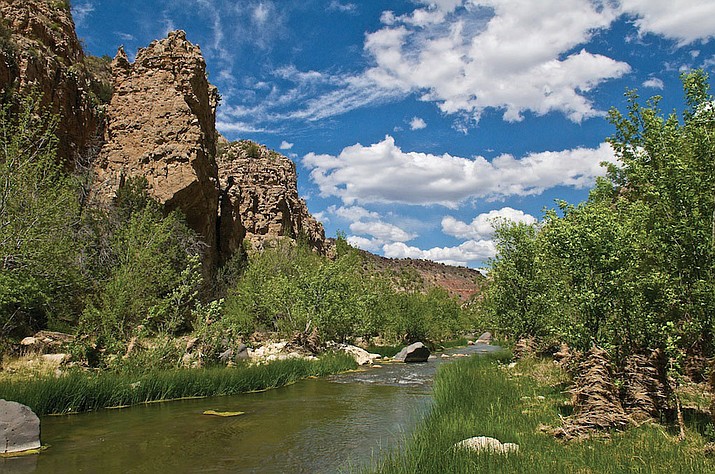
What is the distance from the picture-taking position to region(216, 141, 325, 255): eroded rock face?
182 feet

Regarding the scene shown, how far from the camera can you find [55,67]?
1273 inches

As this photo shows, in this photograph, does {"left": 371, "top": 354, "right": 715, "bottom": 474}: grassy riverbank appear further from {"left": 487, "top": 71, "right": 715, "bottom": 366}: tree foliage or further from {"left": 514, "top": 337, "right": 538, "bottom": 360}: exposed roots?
{"left": 514, "top": 337, "right": 538, "bottom": 360}: exposed roots

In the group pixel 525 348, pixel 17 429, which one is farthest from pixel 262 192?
pixel 17 429

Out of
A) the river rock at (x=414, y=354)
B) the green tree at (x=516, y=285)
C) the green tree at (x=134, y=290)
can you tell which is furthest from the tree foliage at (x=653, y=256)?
the river rock at (x=414, y=354)

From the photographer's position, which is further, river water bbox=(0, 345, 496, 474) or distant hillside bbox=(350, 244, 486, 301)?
distant hillside bbox=(350, 244, 486, 301)

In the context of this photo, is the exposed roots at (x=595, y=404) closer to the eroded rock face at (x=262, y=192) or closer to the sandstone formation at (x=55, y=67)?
the sandstone formation at (x=55, y=67)

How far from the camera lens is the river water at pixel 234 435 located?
916 centimetres

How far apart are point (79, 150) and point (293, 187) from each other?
32849 mm

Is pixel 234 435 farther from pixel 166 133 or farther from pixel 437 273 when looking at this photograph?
pixel 437 273

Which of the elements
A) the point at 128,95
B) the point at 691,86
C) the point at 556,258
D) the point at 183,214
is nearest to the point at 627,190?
the point at 691,86

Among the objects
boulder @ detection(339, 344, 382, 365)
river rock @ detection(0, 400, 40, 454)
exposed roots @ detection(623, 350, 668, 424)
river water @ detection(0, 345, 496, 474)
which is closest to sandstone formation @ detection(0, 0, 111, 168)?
boulder @ detection(339, 344, 382, 365)

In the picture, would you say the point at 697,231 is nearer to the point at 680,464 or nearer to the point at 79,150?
the point at 680,464

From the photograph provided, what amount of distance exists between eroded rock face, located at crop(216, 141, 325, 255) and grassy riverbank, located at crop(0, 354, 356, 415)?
29.0m

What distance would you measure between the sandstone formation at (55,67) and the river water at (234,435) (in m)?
21.3
